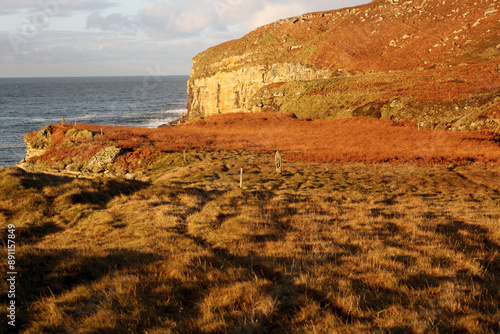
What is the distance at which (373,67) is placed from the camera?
54031 mm

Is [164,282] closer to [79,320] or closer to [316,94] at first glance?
[79,320]

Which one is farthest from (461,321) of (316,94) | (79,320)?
(316,94)

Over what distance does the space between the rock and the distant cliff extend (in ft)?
92.2

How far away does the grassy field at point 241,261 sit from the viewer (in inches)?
213

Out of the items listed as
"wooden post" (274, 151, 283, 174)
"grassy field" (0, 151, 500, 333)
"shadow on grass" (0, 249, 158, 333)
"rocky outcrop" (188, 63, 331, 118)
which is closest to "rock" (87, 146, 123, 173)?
"grassy field" (0, 151, 500, 333)

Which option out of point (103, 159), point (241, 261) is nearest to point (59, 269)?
point (241, 261)

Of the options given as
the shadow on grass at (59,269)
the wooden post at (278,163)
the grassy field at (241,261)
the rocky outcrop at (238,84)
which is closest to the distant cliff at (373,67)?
the rocky outcrop at (238,84)

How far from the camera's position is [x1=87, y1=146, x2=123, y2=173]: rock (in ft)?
96.5

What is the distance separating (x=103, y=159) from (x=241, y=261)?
26090 mm

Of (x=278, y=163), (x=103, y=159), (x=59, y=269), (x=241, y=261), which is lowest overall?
(x=103, y=159)

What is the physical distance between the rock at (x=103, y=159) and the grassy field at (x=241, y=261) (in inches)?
557

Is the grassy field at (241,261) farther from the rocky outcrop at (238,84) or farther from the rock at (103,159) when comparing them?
the rocky outcrop at (238,84)

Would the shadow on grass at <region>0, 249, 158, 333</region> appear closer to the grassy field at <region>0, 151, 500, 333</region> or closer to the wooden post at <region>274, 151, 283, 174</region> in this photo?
the grassy field at <region>0, 151, 500, 333</region>

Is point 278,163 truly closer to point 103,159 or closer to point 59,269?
point 103,159
